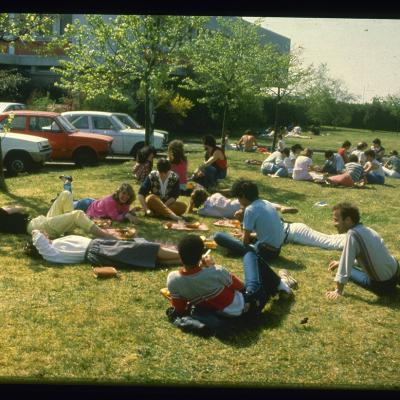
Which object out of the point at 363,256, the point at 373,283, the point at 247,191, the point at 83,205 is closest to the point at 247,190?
the point at 247,191

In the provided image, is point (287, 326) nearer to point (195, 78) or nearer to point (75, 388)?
point (75, 388)

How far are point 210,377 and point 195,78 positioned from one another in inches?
805

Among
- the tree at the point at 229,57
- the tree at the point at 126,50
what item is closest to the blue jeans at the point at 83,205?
the tree at the point at 126,50

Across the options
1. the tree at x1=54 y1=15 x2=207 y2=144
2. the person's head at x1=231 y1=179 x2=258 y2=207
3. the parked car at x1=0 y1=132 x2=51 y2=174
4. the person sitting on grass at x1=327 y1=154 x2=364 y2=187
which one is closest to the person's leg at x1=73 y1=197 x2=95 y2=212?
the person's head at x1=231 y1=179 x2=258 y2=207

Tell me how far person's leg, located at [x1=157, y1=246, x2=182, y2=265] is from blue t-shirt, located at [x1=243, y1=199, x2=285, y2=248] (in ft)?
2.89

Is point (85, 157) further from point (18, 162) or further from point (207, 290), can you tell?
point (207, 290)

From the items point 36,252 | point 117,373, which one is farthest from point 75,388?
point 36,252

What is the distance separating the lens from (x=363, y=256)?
18.6 feet

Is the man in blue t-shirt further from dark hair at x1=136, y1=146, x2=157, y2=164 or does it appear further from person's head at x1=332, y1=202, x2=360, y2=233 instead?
dark hair at x1=136, y1=146, x2=157, y2=164

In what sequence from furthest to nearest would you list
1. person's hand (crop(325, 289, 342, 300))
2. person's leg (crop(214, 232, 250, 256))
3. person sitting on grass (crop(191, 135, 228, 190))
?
person sitting on grass (crop(191, 135, 228, 190)) → person's leg (crop(214, 232, 250, 256)) → person's hand (crop(325, 289, 342, 300))

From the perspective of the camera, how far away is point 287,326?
5055mm

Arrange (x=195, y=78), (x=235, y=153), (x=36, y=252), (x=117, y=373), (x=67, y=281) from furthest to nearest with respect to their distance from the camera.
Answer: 1. (x=195, y=78)
2. (x=235, y=153)
3. (x=36, y=252)
4. (x=67, y=281)
5. (x=117, y=373)

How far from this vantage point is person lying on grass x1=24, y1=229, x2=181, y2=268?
6.29 m

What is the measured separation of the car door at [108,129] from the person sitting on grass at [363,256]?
12825mm
